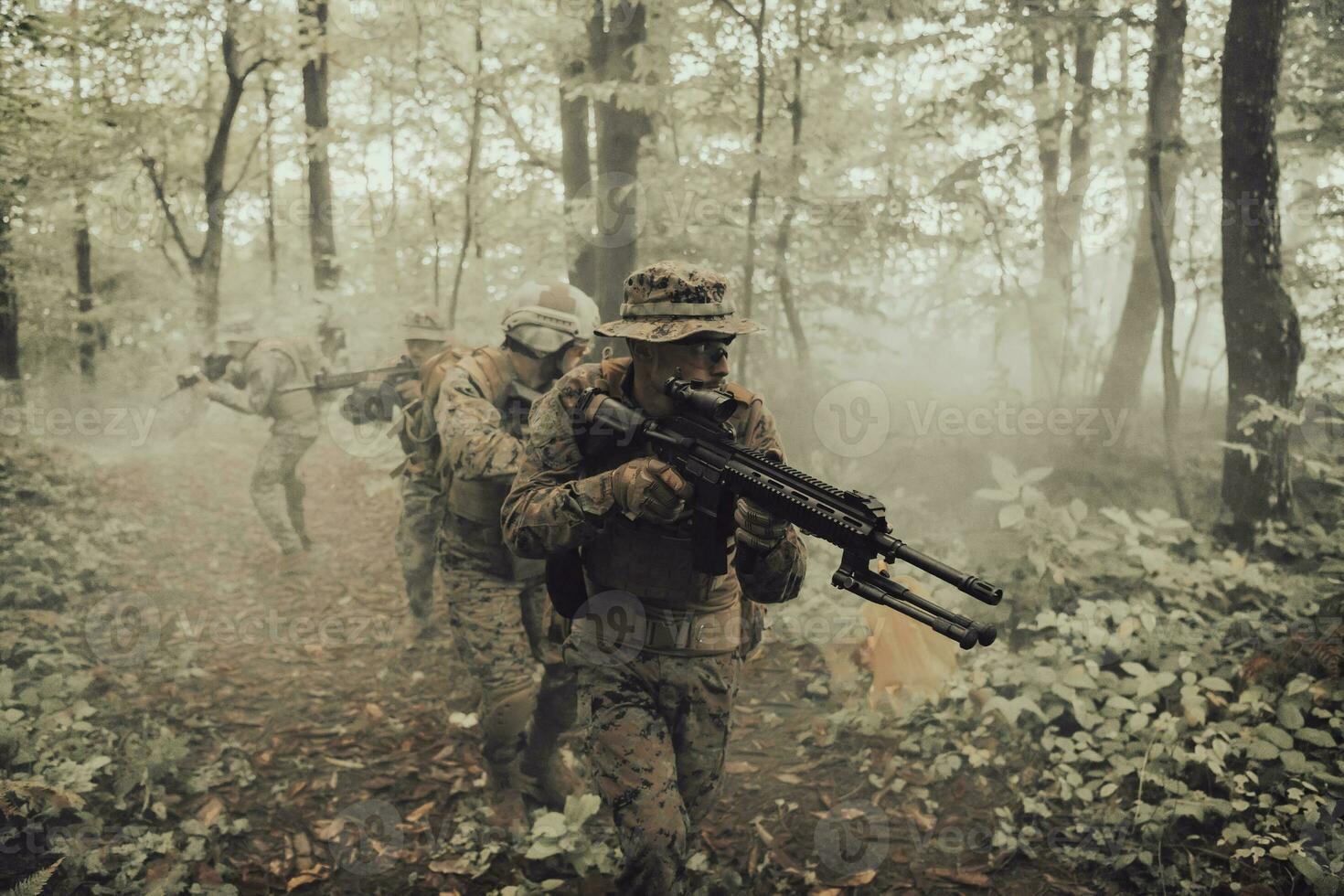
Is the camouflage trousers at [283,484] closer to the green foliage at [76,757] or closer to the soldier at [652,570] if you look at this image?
the green foliage at [76,757]

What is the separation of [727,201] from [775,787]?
4.97m

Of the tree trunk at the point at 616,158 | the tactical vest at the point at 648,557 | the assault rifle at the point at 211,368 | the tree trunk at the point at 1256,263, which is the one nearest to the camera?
the tactical vest at the point at 648,557

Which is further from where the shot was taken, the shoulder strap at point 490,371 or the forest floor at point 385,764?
the shoulder strap at point 490,371

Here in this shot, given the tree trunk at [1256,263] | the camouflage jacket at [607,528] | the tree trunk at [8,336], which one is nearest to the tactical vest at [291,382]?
the tree trunk at [8,336]

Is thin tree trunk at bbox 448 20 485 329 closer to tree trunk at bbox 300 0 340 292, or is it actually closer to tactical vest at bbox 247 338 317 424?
tree trunk at bbox 300 0 340 292

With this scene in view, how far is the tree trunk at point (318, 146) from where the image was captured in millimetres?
8539

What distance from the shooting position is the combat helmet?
4.45m

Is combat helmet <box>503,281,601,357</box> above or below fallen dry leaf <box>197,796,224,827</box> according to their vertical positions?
above

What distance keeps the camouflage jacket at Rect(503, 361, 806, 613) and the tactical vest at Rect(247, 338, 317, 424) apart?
20.3ft

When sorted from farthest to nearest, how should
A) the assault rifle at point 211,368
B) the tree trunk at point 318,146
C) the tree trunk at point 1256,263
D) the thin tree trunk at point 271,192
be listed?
the thin tree trunk at point 271,192, the assault rifle at point 211,368, the tree trunk at point 318,146, the tree trunk at point 1256,263

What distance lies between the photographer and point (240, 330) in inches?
347

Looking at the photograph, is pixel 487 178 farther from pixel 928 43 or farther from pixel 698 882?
pixel 698 882

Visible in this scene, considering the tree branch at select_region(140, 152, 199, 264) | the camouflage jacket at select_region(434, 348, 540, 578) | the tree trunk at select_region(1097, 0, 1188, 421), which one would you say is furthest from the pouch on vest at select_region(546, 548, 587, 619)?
the tree branch at select_region(140, 152, 199, 264)

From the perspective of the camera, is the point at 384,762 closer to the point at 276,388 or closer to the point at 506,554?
the point at 506,554
